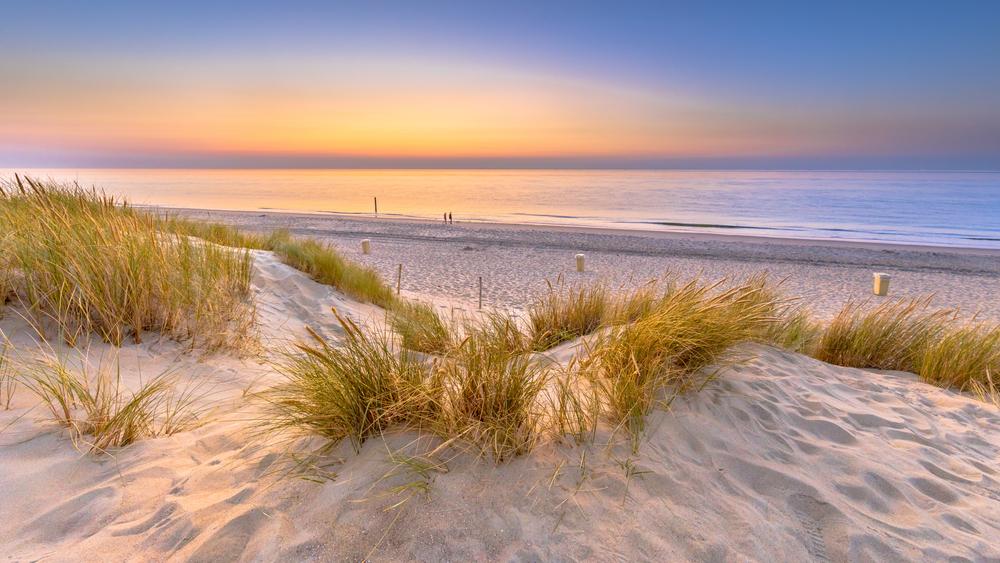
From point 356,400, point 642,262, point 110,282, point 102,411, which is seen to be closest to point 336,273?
point 110,282

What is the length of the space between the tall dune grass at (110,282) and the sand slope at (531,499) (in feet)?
3.63

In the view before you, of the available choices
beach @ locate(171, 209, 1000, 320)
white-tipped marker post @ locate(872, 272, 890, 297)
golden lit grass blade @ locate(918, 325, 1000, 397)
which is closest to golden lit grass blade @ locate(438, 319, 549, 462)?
golden lit grass blade @ locate(918, 325, 1000, 397)

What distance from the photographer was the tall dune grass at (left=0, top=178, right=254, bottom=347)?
3366 millimetres

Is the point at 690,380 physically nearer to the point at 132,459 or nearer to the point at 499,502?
the point at 499,502

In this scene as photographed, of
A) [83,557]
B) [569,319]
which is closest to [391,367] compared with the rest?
[83,557]

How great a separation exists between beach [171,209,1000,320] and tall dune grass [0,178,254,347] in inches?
176

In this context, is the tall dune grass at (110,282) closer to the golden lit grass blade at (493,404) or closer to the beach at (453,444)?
the beach at (453,444)

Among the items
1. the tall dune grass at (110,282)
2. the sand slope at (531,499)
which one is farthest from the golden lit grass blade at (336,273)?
the sand slope at (531,499)

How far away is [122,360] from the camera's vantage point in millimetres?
3246

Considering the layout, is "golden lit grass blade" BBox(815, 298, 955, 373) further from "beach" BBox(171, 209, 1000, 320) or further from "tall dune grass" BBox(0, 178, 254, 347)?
"tall dune grass" BBox(0, 178, 254, 347)

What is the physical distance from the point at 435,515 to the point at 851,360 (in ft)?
15.4

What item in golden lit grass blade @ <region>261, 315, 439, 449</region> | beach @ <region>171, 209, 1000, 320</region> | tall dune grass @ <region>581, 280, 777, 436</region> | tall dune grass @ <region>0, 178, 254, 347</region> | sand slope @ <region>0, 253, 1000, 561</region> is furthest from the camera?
beach @ <region>171, 209, 1000, 320</region>

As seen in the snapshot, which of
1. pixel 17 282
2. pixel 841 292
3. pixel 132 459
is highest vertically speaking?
pixel 17 282

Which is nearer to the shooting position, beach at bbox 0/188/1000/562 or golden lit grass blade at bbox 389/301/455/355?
beach at bbox 0/188/1000/562
